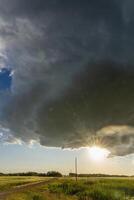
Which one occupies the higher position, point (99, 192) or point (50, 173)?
point (50, 173)

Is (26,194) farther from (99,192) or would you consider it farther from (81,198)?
(99,192)

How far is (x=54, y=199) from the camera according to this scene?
51.0m

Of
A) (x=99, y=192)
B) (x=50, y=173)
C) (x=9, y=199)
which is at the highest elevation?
(x=50, y=173)

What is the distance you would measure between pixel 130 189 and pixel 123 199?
25.1 metres

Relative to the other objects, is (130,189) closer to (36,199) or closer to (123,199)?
(123,199)

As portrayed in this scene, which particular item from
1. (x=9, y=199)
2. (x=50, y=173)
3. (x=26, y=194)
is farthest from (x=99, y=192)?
(x=50, y=173)

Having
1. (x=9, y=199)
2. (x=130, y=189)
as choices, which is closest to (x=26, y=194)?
(x=9, y=199)

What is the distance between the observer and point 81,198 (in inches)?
2303

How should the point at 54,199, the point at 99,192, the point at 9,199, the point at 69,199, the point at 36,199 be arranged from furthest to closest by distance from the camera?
the point at 99,192 → the point at 69,199 → the point at 54,199 → the point at 36,199 → the point at 9,199

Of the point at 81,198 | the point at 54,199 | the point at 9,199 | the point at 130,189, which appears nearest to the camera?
the point at 9,199

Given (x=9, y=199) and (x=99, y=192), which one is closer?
(x=9, y=199)

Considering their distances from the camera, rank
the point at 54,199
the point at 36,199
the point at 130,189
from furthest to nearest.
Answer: the point at 130,189 → the point at 54,199 → the point at 36,199

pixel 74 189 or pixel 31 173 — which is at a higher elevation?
pixel 31 173

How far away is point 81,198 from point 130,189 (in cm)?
2527
